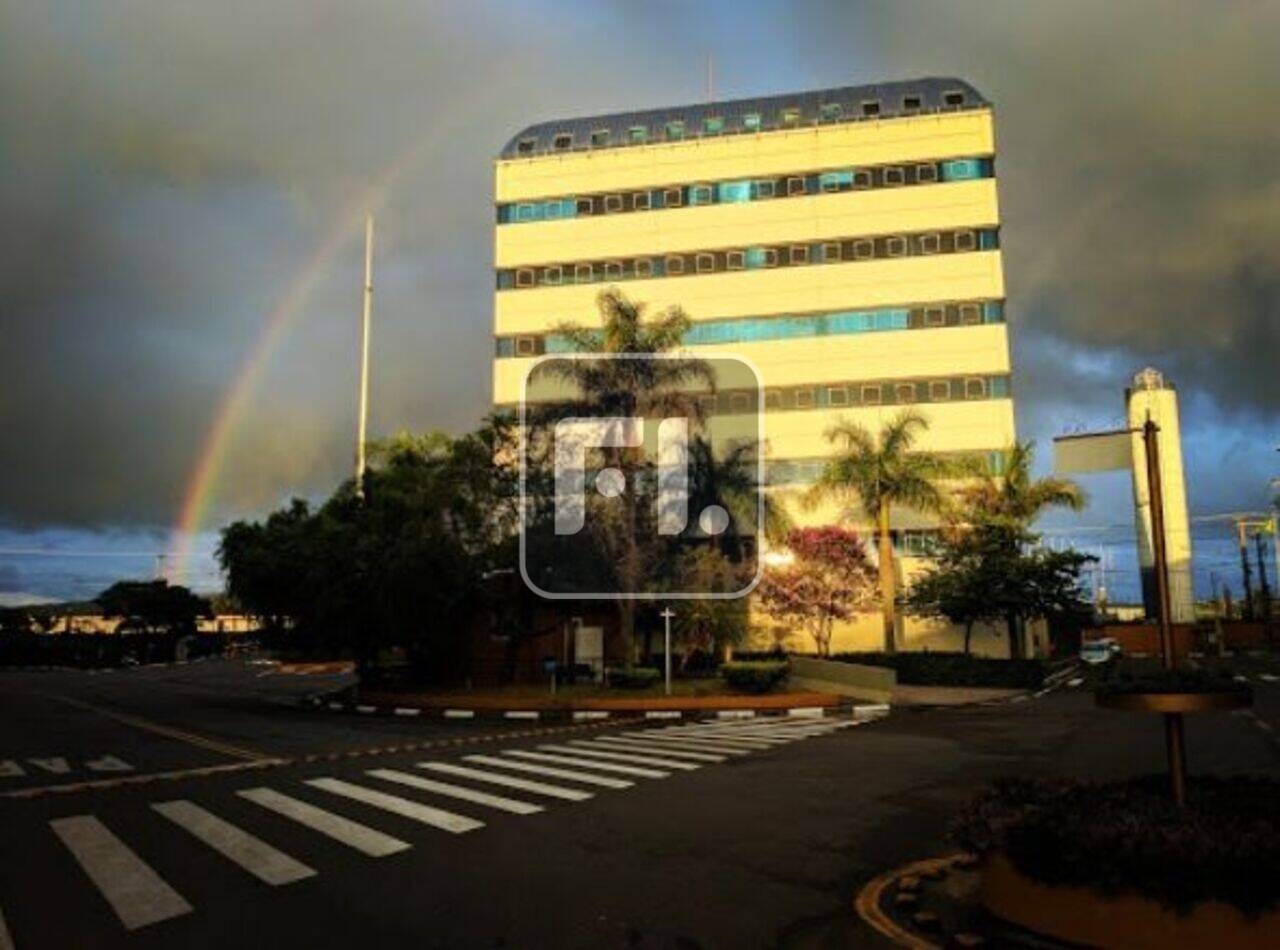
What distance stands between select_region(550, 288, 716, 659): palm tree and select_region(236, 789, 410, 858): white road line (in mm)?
19635

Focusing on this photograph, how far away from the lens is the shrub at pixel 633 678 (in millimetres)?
31234

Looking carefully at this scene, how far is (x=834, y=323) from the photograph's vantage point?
5344 cm

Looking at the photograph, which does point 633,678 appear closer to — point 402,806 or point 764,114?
point 402,806

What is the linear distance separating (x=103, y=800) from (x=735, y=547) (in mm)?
26566

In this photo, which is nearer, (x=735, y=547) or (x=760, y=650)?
(x=735, y=547)

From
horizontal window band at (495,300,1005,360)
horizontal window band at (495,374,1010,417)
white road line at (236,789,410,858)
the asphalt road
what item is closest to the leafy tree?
horizontal window band at (495,374,1010,417)

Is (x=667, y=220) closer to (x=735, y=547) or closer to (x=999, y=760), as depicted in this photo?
(x=735, y=547)

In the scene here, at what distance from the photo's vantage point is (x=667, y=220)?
5728 cm

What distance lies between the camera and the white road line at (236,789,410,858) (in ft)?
32.0

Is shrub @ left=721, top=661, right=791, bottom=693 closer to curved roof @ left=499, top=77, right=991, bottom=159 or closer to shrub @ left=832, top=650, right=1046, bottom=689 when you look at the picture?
shrub @ left=832, top=650, right=1046, bottom=689

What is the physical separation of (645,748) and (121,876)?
11224 mm

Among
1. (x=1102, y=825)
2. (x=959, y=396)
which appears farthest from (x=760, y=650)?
(x=1102, y=825)

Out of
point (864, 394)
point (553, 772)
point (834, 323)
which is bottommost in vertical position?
point (553, 772)

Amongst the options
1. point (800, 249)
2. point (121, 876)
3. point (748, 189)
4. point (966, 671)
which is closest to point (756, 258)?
point (800, 249)
